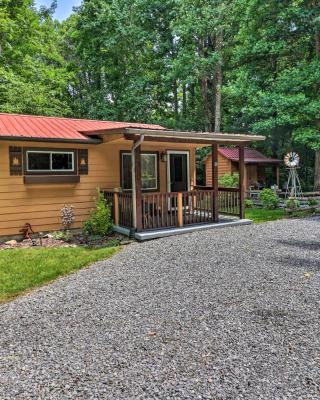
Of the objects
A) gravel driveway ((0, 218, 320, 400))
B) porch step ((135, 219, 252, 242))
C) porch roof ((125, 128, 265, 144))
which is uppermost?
porch roof ((125, 128, 265, 144))

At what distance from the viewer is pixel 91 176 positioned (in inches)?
365

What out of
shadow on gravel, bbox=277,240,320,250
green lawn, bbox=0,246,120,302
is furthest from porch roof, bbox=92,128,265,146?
shadow on gravel, bbox=277,240,320,250

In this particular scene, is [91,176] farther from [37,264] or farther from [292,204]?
[292,204]

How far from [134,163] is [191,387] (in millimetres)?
5994

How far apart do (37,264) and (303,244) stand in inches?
203

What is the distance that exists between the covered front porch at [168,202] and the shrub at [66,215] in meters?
1.08

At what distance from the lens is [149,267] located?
5719mm

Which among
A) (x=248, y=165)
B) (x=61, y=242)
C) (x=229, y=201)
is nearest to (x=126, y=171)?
(x=61, y=242)

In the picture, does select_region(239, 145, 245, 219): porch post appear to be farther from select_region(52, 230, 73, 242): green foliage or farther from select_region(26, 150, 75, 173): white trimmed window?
select_region(52, 230, 73, 242): green foliage

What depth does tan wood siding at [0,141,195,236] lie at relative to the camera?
802cm

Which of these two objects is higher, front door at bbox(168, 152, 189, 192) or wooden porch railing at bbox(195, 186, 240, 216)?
front door at bbox(168, 152, 189, 192)

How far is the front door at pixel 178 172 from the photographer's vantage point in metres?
10.7

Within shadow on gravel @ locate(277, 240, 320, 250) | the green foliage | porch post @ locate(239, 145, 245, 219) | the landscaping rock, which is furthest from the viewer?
porch post @ locate(239, 145, 245, 219)

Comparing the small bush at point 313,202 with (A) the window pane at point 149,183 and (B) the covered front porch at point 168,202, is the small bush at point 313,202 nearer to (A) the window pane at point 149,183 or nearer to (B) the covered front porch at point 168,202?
(B) the covered front porch at point 168,202
